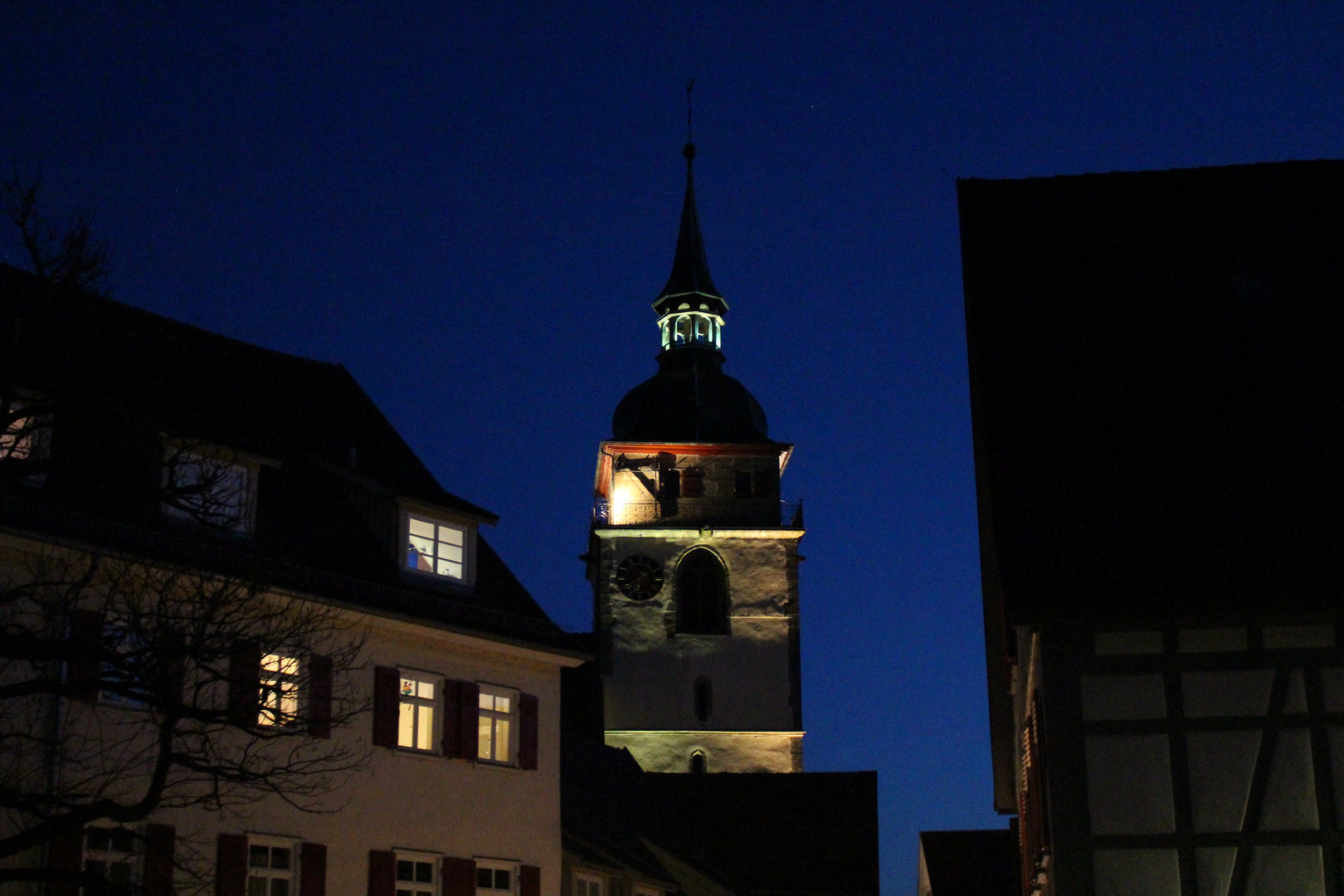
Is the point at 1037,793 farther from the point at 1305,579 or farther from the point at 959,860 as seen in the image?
the point at 959,860

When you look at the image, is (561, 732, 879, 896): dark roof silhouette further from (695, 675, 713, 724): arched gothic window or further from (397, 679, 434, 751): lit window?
(695, 675, 713, 724): arched gothic window

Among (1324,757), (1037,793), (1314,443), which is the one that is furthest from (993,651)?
(1324,757)

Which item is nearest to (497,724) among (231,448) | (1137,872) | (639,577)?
(231,448)

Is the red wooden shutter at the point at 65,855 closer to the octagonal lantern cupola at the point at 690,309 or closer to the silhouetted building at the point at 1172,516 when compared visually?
the silhouetted building at the point at 1172,516

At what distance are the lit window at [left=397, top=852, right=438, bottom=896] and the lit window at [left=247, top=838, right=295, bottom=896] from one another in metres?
1.94

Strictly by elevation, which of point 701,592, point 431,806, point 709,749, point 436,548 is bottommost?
point 431,806

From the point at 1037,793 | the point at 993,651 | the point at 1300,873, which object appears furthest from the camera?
the point at 993,651

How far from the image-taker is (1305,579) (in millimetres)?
16297

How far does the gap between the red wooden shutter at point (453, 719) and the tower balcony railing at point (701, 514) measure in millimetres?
42153

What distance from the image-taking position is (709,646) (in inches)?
2667

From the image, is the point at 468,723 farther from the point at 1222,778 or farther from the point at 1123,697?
the point at 1222,778

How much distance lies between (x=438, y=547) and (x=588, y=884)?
5707 mm

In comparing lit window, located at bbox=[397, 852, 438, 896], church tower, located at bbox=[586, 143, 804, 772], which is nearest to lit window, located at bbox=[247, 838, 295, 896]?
lit window, located at bbox=[397, 852, 438, 896]

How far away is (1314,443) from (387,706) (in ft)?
42.1
